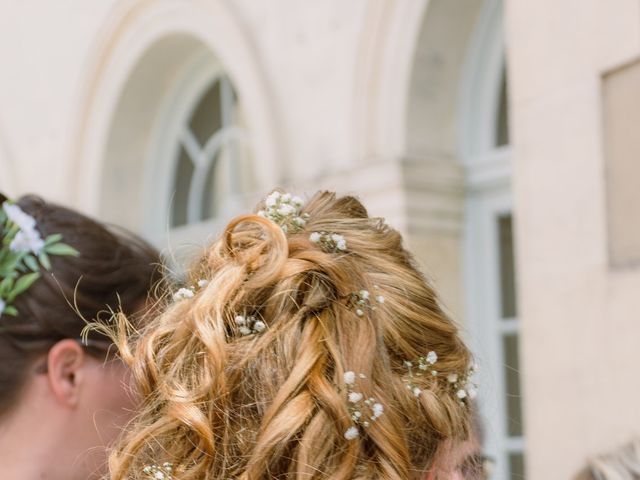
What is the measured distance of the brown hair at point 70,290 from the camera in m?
1.83

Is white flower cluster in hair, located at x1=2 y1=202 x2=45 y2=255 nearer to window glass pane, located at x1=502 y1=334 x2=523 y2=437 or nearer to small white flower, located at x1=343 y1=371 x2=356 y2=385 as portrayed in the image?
small white flower, located at x1=343 y1=371 x2=356 y2=385

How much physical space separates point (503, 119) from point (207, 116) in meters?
2.02

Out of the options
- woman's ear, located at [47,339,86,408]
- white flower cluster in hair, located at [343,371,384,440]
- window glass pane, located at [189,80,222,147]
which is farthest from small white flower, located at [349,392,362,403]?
window glass pane, located at [189,80,222,147]

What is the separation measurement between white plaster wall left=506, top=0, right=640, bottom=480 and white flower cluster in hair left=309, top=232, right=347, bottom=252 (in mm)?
1198

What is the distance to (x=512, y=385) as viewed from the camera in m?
3.82

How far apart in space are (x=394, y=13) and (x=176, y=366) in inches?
115

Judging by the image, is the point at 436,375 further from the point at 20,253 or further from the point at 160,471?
the point at 20,253

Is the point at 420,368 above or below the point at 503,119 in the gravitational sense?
below

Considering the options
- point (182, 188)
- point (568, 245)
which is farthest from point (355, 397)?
point (182, 188)

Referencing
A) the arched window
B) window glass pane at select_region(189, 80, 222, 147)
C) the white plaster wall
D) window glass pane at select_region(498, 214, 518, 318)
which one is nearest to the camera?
the white plaster wall

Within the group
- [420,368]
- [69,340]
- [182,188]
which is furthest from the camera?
[182,188]

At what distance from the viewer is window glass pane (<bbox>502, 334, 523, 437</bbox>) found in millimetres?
3752

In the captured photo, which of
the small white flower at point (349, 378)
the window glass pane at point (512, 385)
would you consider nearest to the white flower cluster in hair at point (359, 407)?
the small white flower at point (349, 378)

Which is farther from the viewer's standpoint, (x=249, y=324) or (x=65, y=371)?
(x=65, y=371)
